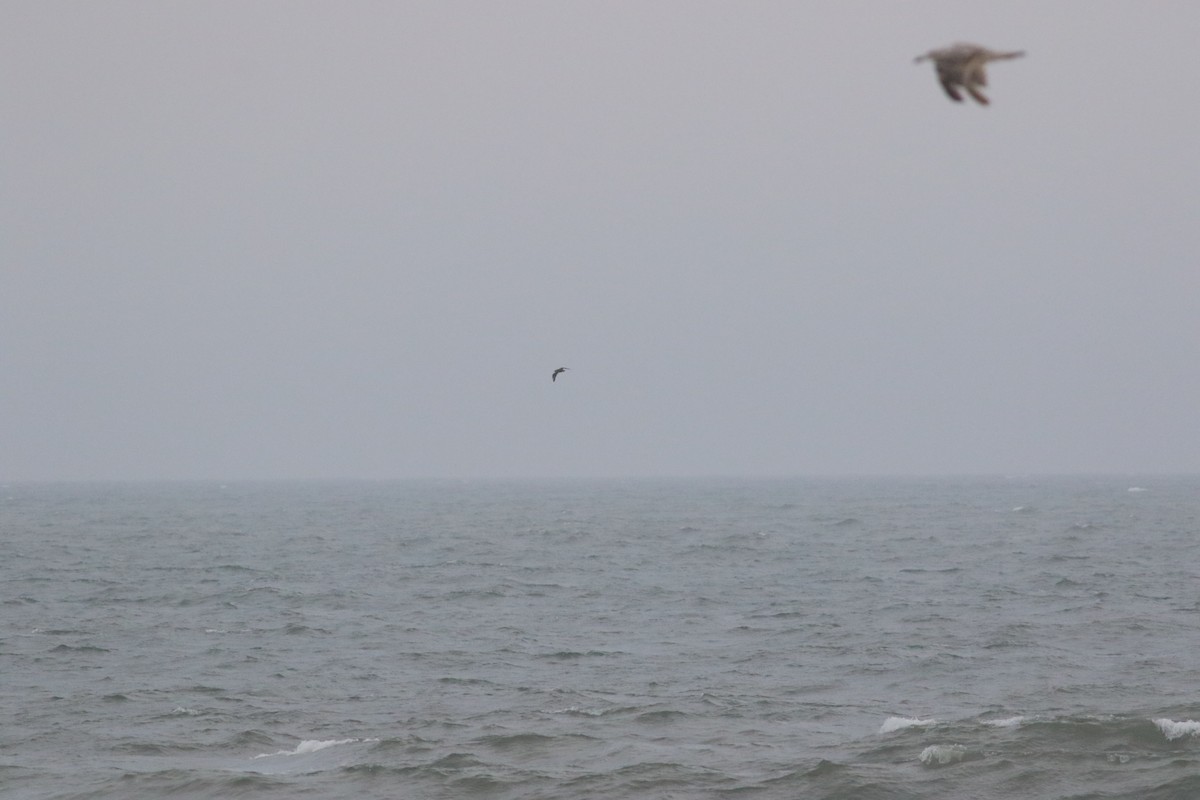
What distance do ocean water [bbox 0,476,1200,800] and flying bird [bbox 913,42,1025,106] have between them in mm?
17804

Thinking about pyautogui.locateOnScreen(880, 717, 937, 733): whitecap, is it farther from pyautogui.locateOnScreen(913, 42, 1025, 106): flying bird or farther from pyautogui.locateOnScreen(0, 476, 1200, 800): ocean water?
pyautogui.locateOnScreen(913, 42, 1025, 106): flying bird

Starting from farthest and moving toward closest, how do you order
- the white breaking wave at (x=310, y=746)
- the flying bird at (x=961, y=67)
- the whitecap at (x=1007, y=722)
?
the whitecap at (x=1007, y=722)
the white breaking wave at (x=310, y=746)
the flying bird at (x=961, y=67)

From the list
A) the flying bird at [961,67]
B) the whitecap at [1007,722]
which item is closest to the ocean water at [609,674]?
the whitecap at [1007,722]

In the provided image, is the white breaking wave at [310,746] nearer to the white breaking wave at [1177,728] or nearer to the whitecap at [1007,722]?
the whitecap at [1007,722]

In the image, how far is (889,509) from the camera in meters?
126

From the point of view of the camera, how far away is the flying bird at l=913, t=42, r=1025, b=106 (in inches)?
287

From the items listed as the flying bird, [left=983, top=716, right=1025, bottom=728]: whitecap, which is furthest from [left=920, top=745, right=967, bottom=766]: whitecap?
the flying bird

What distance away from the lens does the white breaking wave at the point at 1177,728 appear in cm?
2547

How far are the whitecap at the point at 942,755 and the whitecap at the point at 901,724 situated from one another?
6.36 ft

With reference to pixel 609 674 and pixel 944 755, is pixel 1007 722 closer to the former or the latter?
pixel 944 755

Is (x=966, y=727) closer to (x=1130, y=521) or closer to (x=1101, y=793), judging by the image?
(x=1101, y=793)

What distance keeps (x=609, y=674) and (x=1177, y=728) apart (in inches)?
559

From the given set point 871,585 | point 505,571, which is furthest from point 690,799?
point 505,571

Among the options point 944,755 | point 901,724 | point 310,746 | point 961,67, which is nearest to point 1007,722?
point 901,724
